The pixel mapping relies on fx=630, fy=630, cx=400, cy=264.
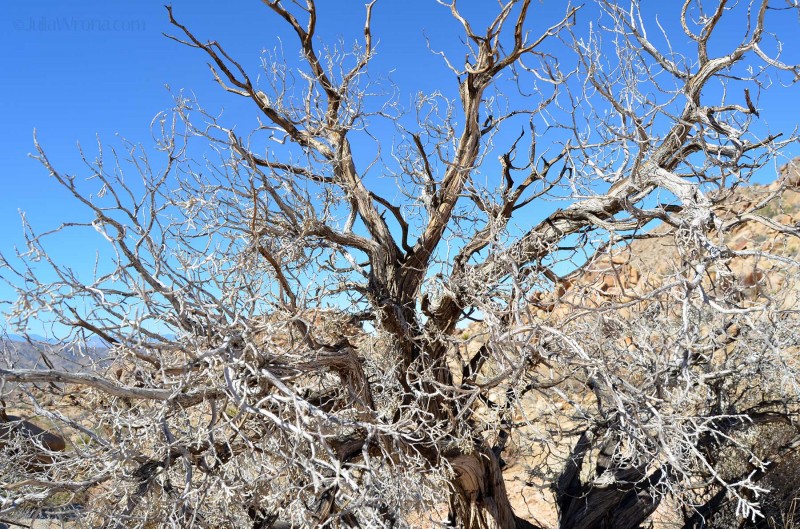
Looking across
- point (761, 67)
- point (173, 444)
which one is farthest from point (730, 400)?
point (173, 444)

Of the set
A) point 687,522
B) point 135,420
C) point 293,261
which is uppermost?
point 293,261

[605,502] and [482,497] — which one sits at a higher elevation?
[482,497]

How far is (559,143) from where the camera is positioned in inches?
237

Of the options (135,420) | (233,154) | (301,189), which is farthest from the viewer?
(301,189)

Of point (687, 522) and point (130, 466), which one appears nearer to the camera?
point (130, 466)

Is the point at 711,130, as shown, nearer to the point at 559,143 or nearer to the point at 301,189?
the point at 559,143

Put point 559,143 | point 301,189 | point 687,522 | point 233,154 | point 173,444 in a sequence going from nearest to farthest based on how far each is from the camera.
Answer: point 173,444
point 233,154
point 301,189
point 559,143
point 687,522

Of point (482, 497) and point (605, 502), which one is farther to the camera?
point (605, 502)

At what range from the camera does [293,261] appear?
579 cm

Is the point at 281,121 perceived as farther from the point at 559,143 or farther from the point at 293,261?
the point at 559,143

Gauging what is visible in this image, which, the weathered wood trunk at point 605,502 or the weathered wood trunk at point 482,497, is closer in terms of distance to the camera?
the weathered wood trunk at point 482,497

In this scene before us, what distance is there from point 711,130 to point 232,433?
4.94m

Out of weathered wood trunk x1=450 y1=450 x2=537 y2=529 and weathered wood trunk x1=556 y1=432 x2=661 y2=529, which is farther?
weathered wood trunk x1=556 y1=432 x2=661 y2=529

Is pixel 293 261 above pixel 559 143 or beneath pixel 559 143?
beneath
